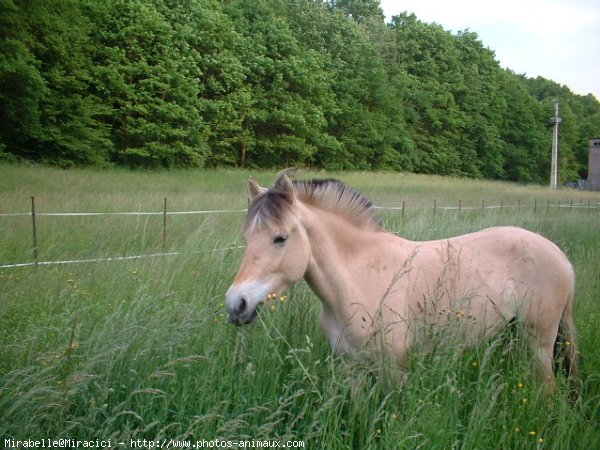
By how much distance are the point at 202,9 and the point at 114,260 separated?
81.6ft

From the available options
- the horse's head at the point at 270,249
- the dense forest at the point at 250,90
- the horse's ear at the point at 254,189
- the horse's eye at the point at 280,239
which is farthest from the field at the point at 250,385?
the dense forest at the point at 250,90

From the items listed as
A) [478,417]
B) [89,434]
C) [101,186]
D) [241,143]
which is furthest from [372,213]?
[241,143]

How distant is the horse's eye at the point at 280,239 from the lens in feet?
9.39

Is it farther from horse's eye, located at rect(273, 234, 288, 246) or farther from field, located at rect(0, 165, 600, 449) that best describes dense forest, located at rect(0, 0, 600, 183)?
horse's eye, located at rect(273, 234, 288, 246)

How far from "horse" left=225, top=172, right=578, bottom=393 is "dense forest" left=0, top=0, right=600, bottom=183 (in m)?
17.3

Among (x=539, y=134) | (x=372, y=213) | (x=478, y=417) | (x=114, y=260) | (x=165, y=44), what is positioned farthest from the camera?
(x=539, y=134)

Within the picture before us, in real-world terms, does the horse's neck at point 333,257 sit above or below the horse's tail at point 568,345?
above

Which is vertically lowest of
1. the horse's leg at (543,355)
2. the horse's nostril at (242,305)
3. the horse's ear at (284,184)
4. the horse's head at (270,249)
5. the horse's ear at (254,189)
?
the horse's leg at (543,355)

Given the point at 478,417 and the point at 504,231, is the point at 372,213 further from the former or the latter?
the point at 478,417

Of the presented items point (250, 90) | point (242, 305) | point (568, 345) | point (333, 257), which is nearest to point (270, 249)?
point (242, 305)

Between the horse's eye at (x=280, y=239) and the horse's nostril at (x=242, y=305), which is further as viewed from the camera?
the horse's eye at (x=280, y=239)

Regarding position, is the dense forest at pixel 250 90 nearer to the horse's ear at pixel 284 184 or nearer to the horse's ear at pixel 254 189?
the horse's ear at pixel 254 189

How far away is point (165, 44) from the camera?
2500 centimetres

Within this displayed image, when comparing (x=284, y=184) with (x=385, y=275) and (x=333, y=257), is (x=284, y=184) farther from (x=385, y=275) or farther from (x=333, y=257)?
(x=385, y=275)
